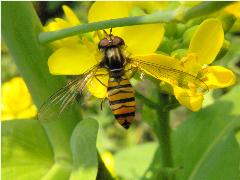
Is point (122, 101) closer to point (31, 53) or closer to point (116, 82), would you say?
point (116, 82)

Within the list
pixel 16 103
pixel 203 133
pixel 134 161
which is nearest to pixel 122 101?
pixel 203 133

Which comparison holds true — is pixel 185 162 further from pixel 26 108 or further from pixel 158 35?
pixel 26 108

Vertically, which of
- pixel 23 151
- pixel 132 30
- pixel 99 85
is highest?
pixel 132 30

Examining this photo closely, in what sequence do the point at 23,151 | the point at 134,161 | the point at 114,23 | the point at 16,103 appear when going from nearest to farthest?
the point at 114,23, the point at 23,151, the point at 134,161, the point at 16,103

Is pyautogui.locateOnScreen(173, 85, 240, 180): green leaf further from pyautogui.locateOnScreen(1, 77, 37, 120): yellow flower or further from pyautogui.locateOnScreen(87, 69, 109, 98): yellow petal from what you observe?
pyautogui.locateOnScreen(1, 77, 37, 120): yellow flower

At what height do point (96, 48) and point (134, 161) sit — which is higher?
point (96, 48)

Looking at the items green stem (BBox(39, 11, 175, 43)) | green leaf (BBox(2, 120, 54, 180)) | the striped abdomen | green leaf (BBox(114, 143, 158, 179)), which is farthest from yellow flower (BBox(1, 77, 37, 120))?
green stem (BBox(39, 11, 175, 43))

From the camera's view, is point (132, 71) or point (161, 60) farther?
point (132, 71)

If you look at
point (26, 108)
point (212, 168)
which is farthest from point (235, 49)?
point (26, 108)
